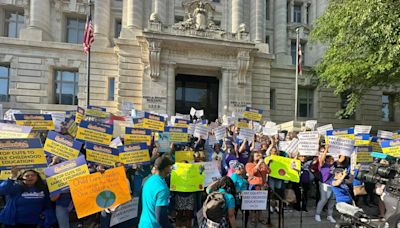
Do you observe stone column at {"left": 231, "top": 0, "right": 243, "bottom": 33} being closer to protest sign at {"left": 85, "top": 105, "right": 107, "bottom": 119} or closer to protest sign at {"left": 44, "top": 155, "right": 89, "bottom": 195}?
protest sign at {"left": 85, "top": 105, "right": 107, "bottom": 119}

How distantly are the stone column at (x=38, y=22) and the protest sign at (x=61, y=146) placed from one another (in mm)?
19350

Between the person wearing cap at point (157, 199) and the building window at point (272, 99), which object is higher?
the building window at point (272, 99)

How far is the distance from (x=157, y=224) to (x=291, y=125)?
15892 mm

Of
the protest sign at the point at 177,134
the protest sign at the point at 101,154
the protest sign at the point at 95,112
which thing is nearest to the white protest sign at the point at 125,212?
the protest sign at the point at 101,154

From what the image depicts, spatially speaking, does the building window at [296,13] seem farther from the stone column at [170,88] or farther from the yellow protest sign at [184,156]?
the yellow protest sign at [184,156]

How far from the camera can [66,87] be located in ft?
73.9

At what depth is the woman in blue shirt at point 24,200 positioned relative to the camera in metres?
4.88

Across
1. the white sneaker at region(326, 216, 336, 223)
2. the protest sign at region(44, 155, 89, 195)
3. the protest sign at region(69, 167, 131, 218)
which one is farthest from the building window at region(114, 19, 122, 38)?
the protest sign at region(69, 167, 131, 218)

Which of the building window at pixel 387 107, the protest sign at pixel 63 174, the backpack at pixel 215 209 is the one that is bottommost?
the backpack at pixel 215 209

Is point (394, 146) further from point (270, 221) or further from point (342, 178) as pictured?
point (270, 221)

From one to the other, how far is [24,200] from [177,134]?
5.31m

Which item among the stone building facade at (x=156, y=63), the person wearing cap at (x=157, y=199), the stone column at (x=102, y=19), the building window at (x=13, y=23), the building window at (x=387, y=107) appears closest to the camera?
the person wearing cap at (x=157, y=199)

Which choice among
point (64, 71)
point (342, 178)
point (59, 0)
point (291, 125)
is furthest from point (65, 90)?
point (342, 178)

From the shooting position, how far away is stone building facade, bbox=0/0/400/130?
67.3 feet
